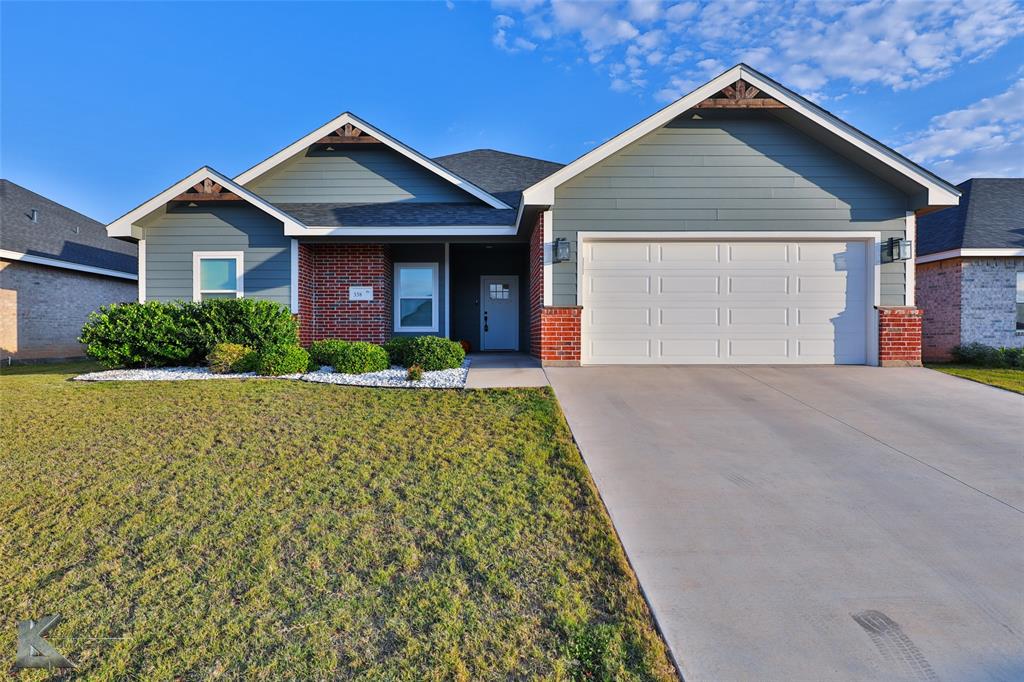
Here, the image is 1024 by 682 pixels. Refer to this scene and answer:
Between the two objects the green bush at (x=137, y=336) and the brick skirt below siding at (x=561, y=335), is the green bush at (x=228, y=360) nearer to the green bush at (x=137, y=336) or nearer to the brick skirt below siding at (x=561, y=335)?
the green bush at (x=137, y=336)

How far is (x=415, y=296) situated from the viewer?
11422mm

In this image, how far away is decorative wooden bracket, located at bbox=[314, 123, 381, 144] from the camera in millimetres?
11031

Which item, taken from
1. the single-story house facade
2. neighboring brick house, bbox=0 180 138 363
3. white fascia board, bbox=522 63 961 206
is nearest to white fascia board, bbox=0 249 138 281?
neighboring brick house, bbox=0 180 138 363


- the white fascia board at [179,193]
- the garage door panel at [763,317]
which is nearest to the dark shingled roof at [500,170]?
the white fascia board at [179,193]

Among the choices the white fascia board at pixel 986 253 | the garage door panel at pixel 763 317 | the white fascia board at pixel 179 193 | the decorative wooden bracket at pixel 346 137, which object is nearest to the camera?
the garage door panel at pixel 763 317

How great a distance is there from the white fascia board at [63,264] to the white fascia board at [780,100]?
13259 millimetres

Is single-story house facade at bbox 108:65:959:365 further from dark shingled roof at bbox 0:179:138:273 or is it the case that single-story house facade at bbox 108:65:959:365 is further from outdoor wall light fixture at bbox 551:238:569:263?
dark shingled roof at bbox 0:179:138:273

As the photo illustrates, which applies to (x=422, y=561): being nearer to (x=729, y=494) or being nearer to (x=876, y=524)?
(x=729, y=494)

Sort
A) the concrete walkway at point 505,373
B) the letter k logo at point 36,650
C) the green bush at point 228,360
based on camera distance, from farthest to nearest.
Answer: the green bush at point 228,360
the concrete walkway at point 505,373
the letter k logo at point 36,650

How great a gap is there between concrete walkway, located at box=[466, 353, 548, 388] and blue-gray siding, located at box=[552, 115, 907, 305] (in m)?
1.40

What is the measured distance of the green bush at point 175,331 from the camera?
26.7 feet

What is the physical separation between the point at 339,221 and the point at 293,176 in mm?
2588

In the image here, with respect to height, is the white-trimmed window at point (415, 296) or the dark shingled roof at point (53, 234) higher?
the dark shingled roof at point (53, 234)

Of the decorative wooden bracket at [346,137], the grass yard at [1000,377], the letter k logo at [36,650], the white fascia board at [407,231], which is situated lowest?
the letter k logo at [36,650]
